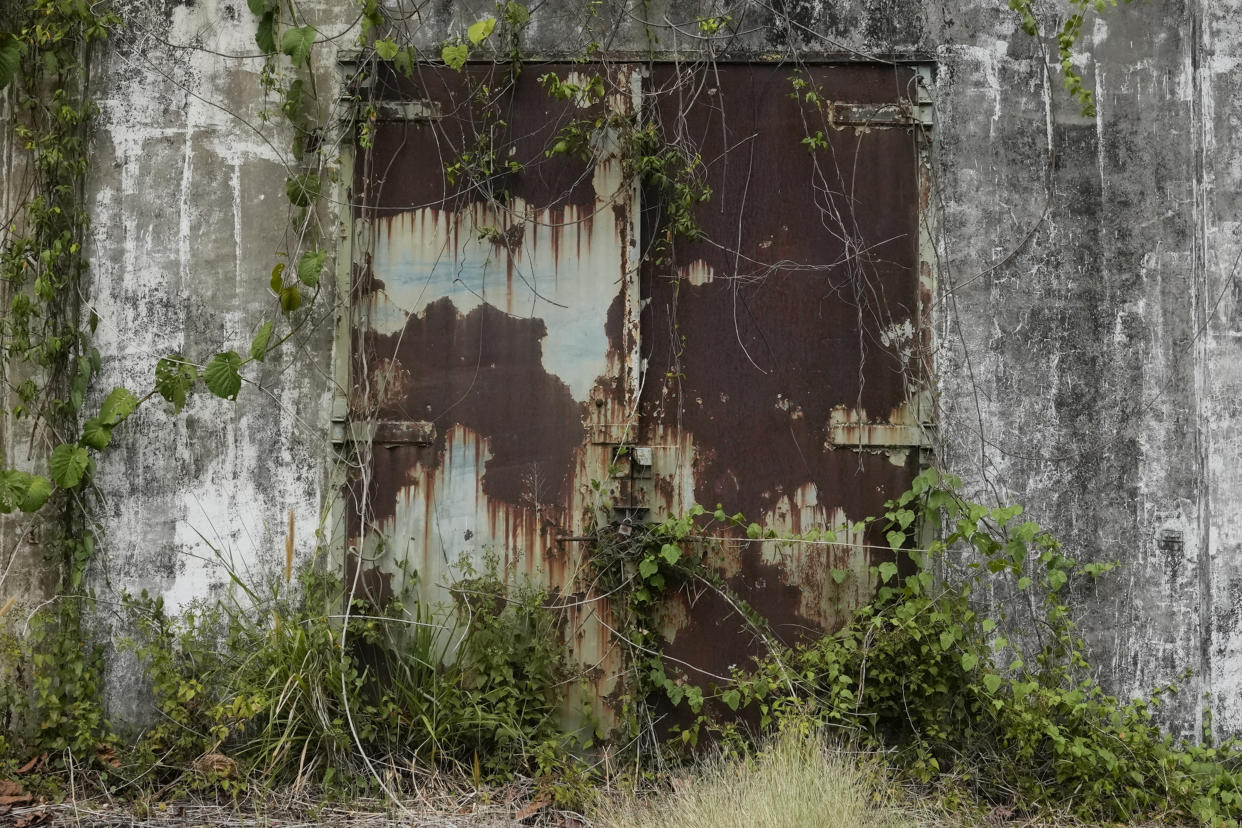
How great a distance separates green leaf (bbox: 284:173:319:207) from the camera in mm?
4074

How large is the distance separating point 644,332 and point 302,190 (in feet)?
5.09

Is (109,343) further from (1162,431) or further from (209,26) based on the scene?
(1162,431)

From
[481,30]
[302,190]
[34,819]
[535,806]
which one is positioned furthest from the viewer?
[302,190]

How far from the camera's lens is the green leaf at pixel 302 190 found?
4.07 metres

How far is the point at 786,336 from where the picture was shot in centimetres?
415

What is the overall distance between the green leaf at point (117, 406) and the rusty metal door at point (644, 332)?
892mm

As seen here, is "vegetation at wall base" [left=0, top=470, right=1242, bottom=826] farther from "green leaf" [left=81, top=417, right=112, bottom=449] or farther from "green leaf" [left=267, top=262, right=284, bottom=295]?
"green leaf" [left=267, top=262, right=284, bottom=295]

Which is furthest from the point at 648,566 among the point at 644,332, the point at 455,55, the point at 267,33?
the point at 267,33

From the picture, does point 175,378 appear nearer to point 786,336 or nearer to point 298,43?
point 298,43

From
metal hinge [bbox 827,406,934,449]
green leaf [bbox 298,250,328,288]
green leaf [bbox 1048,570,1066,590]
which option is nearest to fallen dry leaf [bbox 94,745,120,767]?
green leaf [bbox 298,250,328,288]

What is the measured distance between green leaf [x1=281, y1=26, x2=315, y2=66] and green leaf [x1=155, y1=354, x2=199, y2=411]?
133 cm

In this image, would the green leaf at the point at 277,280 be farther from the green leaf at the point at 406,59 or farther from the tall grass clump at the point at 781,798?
the tall grass clump at the point at 781,798

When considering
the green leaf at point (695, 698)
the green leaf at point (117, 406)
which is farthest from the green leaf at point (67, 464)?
the green leaf at point (695, 698)

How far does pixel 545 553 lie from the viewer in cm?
408
